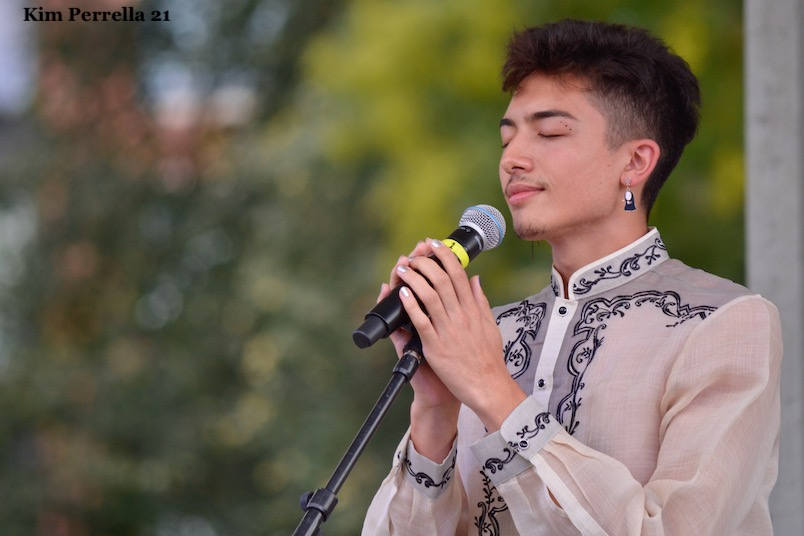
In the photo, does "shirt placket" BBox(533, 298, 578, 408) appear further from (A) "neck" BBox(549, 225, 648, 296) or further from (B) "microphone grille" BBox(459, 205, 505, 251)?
(B) "microphone grille" BBox(459, 205, 505, 251)

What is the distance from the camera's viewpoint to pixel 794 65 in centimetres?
230

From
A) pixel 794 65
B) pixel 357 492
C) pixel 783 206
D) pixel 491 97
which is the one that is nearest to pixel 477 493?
pixel 783 206

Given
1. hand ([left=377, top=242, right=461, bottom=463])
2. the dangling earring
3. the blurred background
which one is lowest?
hand ([left=377, top=242, right=461, bottom=463])

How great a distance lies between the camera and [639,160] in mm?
1791

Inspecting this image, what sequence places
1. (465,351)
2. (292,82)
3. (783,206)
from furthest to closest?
(292,82), (783,206), (465,351)

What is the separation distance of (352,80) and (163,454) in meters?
3.54

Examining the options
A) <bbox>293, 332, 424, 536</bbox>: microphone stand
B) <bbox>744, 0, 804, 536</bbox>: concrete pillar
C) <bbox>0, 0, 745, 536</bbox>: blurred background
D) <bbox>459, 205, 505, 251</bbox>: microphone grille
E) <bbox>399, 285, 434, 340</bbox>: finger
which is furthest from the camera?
<bbox>0, 0, 745, 536</bbox>: blurred background

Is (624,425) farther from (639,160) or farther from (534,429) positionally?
(639,160)

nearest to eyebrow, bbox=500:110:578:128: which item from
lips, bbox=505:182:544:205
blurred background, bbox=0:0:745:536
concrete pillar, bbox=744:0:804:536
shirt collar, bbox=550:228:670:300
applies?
lips, bbox=505:182:544:205

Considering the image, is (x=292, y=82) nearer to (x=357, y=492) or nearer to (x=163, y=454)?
(x=163, y=454)

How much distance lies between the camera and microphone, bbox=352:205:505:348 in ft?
4.66

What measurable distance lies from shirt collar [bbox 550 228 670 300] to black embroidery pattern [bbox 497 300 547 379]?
0.09 m

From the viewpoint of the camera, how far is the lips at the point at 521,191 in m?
1.74

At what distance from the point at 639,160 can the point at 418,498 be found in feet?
2.11
